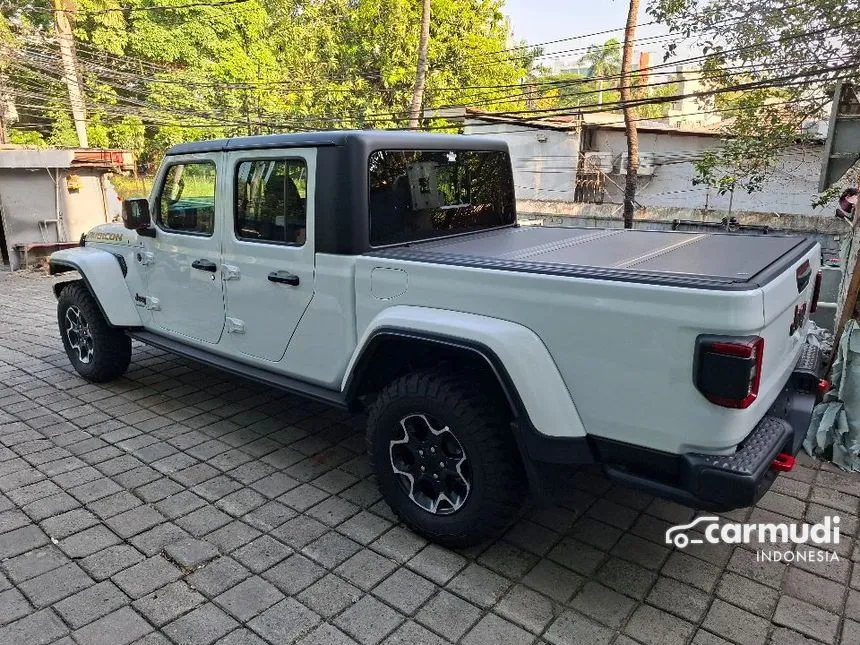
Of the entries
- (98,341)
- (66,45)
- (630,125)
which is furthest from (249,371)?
(66,45)

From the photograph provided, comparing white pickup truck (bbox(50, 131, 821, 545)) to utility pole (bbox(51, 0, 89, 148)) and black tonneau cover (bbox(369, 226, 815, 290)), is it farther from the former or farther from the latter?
utility pole (bbox(51, 0, 89, 148))

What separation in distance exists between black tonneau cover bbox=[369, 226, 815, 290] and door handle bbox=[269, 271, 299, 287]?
0.51m

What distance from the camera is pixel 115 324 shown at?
447cm

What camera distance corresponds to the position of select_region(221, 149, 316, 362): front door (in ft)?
10.4

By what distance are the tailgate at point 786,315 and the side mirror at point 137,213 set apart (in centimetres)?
385

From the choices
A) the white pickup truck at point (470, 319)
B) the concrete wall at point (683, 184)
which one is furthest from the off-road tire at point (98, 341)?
the concrete wall at point (683, 184)

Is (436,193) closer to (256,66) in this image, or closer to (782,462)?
(782,462)

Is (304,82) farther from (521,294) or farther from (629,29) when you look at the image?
(521,294)

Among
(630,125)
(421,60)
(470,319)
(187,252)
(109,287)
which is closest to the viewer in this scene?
(470,319)

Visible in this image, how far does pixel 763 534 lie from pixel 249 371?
2.92 metres

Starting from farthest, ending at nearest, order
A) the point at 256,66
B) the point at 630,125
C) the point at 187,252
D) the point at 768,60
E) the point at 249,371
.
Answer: the point at 256,66, the point at 630,125, the point at 768,60, the point at 187,252, the point at 249,371

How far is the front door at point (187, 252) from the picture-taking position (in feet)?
12.3

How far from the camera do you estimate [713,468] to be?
2027 millimetres

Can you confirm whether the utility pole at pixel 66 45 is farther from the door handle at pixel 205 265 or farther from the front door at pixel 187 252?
the door handle at pixel 205 265
